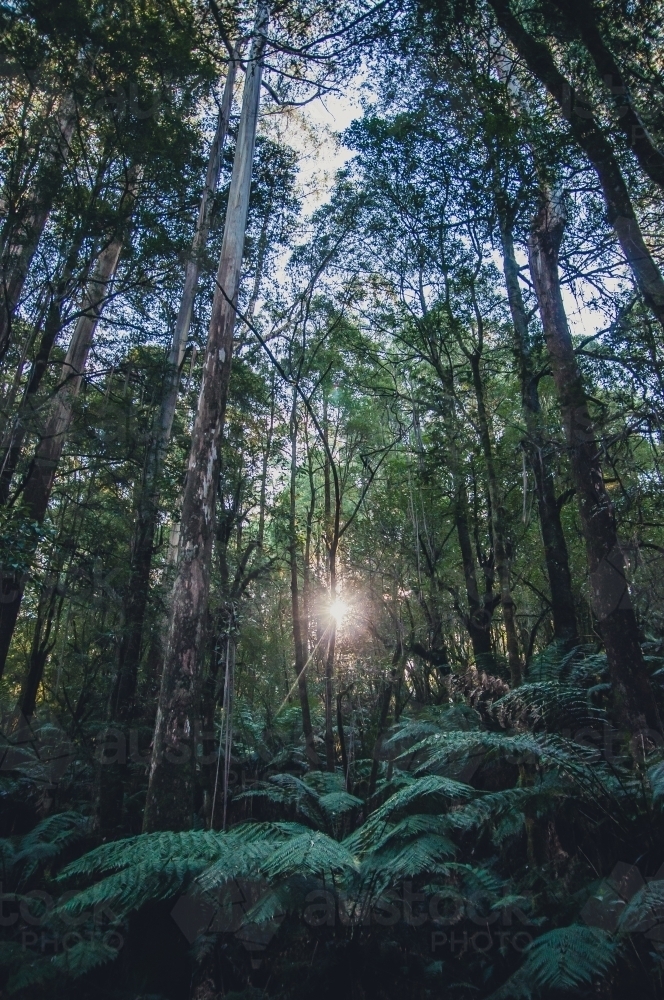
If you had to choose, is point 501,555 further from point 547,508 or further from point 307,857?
point 307,857

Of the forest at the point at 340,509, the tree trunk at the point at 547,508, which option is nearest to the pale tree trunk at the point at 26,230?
the forest at the point at 340,509

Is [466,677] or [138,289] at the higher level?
[138,289]

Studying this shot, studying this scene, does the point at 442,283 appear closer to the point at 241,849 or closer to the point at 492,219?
the point at 492,219

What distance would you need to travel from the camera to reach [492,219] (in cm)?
691

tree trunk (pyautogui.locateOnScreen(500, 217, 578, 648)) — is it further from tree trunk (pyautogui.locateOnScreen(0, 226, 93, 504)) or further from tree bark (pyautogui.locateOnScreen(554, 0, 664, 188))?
Result: tree trunk (pyautogui.locateOnScreen(0, 226, 93, 504))

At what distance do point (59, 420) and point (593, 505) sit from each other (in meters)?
8.21

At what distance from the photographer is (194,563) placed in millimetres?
5582

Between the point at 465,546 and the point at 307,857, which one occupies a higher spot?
the point at 465,546

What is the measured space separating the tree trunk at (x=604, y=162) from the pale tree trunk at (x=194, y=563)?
2880 mm

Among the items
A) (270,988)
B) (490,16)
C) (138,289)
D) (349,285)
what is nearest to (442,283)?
(349,285)

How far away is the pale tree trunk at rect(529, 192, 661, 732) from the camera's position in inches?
203

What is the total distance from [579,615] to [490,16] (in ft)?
32.3

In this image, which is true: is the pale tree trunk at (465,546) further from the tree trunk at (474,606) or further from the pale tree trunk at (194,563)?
the pale tree trunk at (194,563)

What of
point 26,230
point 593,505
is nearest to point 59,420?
point 26,230
